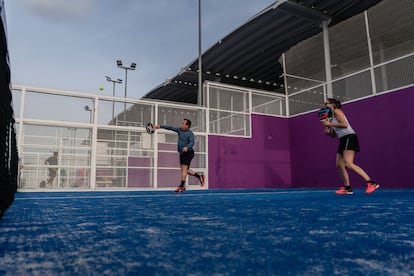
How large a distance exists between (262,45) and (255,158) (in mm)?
4825

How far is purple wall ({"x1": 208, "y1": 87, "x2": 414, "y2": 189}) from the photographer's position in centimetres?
748

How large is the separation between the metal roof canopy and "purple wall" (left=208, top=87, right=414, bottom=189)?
3214 millimetres

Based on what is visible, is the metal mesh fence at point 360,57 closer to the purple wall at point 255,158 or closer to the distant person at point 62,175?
the purple wall at point 255,158

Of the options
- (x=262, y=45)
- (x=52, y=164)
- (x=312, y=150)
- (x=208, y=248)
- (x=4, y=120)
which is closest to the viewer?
(x=208, y=248)

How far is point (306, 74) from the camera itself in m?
11.8

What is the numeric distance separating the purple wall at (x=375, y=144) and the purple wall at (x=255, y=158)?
84cm

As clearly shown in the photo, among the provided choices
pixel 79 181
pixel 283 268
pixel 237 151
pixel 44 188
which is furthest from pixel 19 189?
pixel 283 268

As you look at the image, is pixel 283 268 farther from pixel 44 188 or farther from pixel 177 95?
pixel 177 95

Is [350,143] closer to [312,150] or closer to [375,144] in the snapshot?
[375,144]

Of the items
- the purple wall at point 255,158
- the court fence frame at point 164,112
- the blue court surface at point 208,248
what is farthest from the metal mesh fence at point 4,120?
the purple wall at point 255,158

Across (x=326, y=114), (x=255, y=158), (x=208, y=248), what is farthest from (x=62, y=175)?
(x=208, y=248)

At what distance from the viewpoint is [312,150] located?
9.75 m

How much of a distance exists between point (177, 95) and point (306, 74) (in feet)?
27.5

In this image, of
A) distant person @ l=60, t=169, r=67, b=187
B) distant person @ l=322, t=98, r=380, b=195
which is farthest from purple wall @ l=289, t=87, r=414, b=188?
distant person @ l=60, t=169, r=67, b=187
